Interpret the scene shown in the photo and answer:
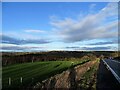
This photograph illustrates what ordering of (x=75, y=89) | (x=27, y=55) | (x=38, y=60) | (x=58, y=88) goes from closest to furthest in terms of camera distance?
(x=58, y=88)
(x=75, y=89)
(x=27, y=55)
(x=38, y=60)

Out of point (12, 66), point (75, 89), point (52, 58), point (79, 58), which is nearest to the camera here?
point (75, 89)

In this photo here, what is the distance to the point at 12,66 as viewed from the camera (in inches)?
1405

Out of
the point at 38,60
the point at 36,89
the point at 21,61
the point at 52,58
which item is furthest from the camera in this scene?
the point at 52,58

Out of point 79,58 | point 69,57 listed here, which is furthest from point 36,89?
point 79,58

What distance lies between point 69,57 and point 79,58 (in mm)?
10066

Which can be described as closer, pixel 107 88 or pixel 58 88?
pixel 58 88

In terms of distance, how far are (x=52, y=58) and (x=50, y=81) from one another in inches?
1592

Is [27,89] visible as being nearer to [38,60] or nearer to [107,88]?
[107,88]

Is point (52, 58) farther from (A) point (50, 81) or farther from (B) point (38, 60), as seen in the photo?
(A) point (50, 81)

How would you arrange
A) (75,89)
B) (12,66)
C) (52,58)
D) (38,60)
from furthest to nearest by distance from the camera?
(52,58)
(38,60)
(12,66)
(75,89)

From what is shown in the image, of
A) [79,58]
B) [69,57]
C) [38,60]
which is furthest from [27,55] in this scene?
[79,58]

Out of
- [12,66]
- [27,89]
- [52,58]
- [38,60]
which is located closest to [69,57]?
[52,58]

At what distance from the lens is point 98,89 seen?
16203 millimetres

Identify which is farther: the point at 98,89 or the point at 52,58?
the point at 52,58
